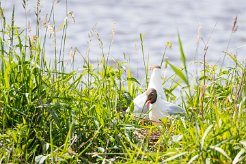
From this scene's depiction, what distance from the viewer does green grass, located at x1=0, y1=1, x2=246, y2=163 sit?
5.24m

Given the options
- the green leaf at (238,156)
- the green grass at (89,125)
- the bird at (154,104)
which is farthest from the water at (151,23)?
the green leaf at (238,156)

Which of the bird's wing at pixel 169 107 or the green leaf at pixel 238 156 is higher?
the bird's wing at pixel 169 107

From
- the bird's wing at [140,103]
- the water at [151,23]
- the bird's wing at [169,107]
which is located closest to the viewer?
the bird's wing at [140,103]

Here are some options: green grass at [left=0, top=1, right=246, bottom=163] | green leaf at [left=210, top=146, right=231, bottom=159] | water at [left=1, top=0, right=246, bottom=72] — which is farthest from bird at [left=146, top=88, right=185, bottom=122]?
water at [left=1, top=0, right=246, bottom=72]

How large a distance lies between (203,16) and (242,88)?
405 inches

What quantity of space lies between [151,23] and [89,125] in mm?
10214

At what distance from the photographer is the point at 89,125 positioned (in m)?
5.96

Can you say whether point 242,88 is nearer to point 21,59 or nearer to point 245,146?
point 245,146

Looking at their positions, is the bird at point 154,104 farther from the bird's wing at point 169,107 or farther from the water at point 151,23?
the water at point 151,23

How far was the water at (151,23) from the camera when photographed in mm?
13633

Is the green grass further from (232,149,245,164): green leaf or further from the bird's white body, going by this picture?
the bird's white body

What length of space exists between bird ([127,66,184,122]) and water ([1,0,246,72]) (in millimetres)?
5517

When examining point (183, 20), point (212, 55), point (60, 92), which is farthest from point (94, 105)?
point (183, 20)

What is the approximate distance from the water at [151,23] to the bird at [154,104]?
5.52 m
